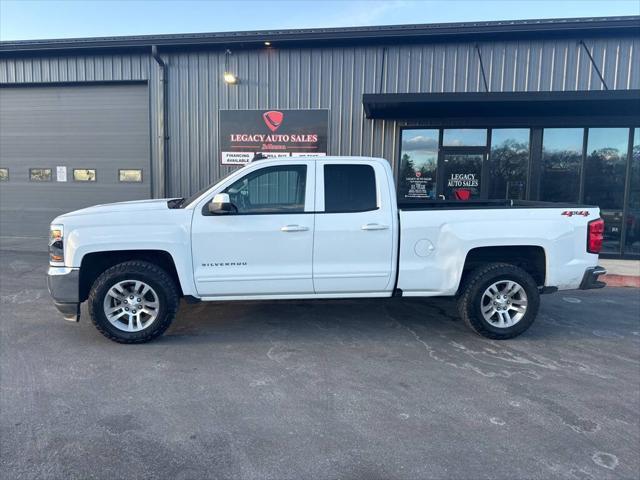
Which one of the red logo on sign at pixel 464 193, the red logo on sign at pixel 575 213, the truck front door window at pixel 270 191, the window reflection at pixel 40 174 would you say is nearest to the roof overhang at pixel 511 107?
the red logo on sign at pixel 464 193

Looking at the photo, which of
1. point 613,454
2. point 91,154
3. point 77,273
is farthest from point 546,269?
point 91,154

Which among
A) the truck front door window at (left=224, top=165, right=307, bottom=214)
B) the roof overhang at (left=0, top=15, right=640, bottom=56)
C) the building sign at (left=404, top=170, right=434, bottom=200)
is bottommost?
the truck front door window at (left=224, top=165, right=307, bottom=214)

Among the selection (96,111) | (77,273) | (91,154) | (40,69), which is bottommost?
(77,273)

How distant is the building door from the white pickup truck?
18.3 feet

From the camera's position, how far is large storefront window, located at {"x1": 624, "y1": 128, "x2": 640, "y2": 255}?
10.0 metres

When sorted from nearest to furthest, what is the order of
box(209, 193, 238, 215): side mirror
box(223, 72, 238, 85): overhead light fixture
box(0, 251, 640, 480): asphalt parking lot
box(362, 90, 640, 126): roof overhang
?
box(0, 251, 640, 480): asphalt parking lot, box(209, 193, 238, 215): side mirror, box(362, 90, 640, 126): roof overhang, box(223, 72, 238, 85): overhead light fixture

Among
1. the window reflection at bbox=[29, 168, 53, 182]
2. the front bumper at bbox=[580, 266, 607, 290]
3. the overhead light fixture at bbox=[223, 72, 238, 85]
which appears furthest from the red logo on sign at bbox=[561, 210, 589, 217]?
the window reflection at bbox=[29, 168, 53, 182]

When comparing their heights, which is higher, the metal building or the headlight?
the metal building

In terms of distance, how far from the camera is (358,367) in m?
4.20

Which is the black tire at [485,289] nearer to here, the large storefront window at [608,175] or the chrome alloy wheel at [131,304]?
the chrome alloy wheel at [131,304]

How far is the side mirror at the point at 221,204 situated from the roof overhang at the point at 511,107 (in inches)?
215

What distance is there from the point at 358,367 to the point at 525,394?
1456 millimetres

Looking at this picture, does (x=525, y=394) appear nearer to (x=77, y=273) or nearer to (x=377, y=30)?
(x=77, y=273)

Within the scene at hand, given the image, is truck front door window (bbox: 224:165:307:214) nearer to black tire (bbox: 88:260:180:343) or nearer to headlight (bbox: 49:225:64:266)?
black tire (bbox: 88:260:180:343)
